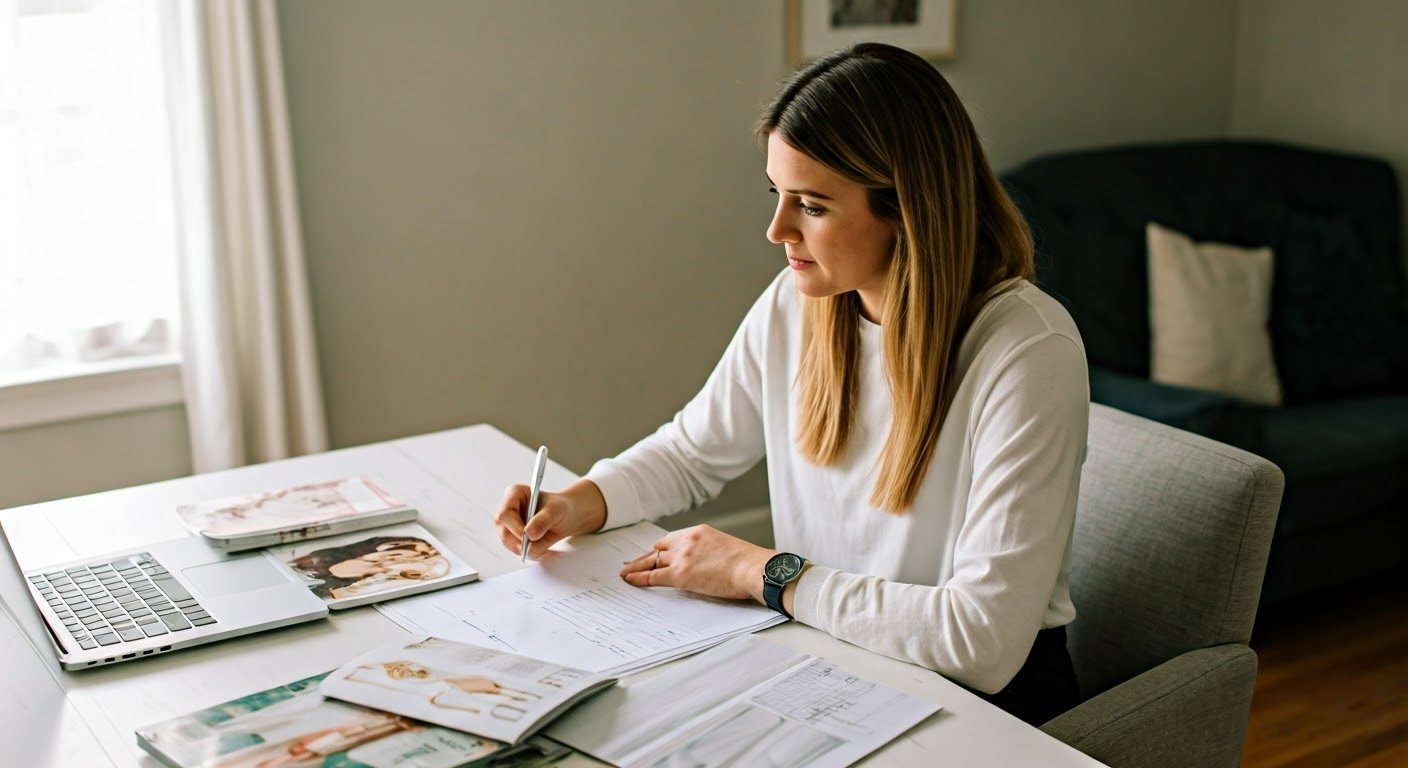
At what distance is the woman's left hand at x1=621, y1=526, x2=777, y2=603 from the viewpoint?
1.33 meters

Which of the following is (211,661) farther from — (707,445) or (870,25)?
(870,25)

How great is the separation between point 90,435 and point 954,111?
5.74 ft

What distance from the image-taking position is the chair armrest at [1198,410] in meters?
2.54

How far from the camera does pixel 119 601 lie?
4.34 ft

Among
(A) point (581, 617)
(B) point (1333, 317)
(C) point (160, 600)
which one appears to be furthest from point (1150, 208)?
(C) point (160, 600)

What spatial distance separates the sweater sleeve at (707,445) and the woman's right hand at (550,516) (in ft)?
0.15

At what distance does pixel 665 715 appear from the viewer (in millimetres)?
1093

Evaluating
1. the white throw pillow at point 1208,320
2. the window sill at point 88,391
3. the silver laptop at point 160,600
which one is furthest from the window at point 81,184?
the white throw pillow at point 1208,320

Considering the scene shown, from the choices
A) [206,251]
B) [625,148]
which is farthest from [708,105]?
[206,251]

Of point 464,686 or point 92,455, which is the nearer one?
point 464,686

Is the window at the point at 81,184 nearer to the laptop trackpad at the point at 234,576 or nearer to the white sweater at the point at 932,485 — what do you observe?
the laptop trackpad at the point at 234,576

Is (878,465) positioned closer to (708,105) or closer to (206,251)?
(206,251)

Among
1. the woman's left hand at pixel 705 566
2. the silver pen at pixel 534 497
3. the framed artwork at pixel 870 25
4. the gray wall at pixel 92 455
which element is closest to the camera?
the woman's left hand at pixel 705 566

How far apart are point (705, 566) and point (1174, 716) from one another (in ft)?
1.65
